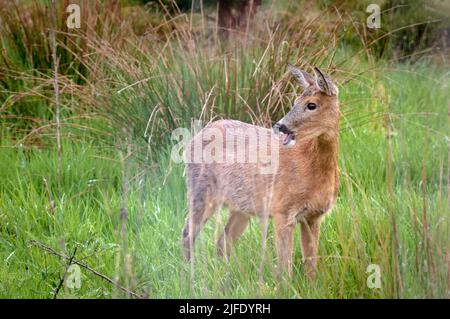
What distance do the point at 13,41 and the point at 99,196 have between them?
261cm

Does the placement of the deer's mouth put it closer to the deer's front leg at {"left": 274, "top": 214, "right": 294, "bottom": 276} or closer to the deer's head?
the deer's head

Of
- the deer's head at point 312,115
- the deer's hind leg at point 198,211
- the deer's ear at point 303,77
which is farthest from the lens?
the deer's hind leg at point 198,211

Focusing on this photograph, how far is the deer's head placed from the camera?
16.4ft

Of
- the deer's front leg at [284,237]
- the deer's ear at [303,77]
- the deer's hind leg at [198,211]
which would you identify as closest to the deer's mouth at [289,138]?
the deer's ear at [303,77]

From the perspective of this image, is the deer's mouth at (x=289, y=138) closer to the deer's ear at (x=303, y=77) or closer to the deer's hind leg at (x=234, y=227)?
the deer's ear at (x=303, y=77)

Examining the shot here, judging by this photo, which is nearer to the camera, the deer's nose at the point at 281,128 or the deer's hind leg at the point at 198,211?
the deer's nose at the point at 281,128

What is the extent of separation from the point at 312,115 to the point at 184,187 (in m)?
1.53

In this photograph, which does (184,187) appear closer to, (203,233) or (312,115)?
(203,233)

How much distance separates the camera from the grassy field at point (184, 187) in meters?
4.45

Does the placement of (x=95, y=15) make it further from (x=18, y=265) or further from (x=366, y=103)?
(x=18, y=265)

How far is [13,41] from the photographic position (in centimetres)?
834

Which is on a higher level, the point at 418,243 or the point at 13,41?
the point at 13,41
